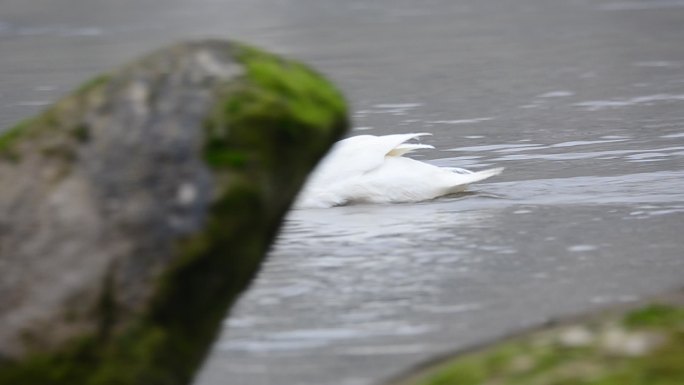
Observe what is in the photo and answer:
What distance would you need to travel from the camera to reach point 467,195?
396 inches

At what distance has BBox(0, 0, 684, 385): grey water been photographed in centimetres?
637

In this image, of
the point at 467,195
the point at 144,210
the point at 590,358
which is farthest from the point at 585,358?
the point at 467,195

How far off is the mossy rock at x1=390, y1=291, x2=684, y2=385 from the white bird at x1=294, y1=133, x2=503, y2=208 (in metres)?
4.19

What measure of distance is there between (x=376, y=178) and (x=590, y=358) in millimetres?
4942

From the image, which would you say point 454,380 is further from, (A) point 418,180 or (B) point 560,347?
(A) point 418,180

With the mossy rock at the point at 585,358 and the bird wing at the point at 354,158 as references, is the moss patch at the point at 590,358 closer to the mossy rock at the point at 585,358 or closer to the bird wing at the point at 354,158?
the mossy rock at the point at 585,358

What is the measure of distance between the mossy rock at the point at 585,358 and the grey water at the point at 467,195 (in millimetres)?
396

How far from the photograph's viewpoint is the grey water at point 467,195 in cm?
637

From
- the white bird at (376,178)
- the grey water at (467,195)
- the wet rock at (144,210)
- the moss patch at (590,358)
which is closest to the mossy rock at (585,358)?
the moss patch at (590,358)

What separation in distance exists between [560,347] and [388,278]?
224 centimetres

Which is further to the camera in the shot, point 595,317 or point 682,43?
point 682,43

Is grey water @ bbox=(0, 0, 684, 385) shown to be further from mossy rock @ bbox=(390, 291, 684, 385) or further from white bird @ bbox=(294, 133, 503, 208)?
mossy rock @ bbox=(390, 291, 684, 385)

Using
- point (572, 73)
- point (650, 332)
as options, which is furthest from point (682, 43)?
A: point (650, 332)

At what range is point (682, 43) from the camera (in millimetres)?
19641
